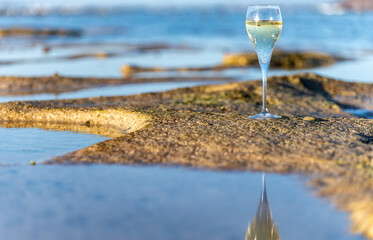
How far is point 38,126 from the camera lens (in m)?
4.79

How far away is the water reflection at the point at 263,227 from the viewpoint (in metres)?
2.14

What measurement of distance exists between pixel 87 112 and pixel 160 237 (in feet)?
10.3

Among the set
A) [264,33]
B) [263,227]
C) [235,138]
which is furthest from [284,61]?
[263,227]

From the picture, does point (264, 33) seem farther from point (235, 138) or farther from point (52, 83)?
point (52, 83)

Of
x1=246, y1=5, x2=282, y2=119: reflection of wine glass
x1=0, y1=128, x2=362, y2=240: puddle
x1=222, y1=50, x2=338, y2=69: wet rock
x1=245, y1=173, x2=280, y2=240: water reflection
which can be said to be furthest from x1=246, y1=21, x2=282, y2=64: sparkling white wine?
x1=222, y1=50, x2=338, y2=69: wet rock

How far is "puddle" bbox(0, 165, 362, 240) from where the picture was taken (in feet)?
7.13

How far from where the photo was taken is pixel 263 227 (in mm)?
2234

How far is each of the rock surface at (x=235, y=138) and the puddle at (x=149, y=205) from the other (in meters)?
0.16

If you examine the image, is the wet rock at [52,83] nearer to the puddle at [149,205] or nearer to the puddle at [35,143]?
the puddle at [35,143]

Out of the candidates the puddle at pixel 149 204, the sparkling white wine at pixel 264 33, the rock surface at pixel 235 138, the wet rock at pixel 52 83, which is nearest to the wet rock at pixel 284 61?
the wet rock at pixel 52 83

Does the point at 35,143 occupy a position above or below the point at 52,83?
above

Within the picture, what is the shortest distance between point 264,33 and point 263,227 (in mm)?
2348

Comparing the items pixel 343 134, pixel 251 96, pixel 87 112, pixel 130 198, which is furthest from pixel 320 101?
pixel 130 198

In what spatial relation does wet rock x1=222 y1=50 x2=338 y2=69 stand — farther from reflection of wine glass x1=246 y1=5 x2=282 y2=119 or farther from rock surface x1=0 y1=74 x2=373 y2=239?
reflection of wine glass x1=246 y1=5 x2=282 y2=119
